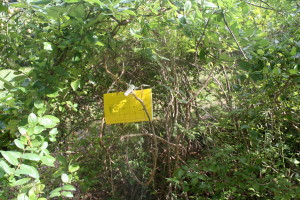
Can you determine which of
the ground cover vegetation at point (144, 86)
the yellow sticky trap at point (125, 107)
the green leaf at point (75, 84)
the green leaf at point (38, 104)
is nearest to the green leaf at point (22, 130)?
the ground cover vegetation at point (144, 86)

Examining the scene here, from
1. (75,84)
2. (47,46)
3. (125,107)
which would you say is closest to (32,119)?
(47,46)

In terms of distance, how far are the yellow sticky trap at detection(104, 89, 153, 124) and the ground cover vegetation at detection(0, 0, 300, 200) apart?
0.08 m

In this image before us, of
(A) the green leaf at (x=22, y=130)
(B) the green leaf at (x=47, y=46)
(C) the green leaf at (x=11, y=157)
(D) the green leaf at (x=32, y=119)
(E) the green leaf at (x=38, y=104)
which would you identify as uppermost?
(B) the green leaf at (x=47, y=46)

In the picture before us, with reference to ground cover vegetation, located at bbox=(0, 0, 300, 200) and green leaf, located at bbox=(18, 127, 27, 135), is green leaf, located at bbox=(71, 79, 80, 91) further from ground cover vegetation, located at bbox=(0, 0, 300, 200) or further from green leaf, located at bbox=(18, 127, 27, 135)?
green leaf, located at bbox=(18, 127, 27, 135)

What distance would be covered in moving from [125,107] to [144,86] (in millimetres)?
443

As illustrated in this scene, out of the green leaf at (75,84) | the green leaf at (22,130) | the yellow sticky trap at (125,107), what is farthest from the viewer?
the yellow sticky trap at (125,107)

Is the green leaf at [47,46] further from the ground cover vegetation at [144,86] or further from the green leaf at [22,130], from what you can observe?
the green leaf at [22,130]

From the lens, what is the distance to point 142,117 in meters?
1.82

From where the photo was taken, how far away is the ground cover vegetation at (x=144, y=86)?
1.37 meters

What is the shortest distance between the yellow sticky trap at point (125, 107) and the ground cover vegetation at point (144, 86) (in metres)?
0.08

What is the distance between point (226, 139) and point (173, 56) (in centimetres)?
86

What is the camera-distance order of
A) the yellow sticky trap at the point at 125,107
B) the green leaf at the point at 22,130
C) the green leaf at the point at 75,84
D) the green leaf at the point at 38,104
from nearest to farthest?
the green leaf at the point at 22,130
the green leaf at the point at 38,104
the green leaf at the point at 75,84
the yellow sticky trap at the point at 125,107

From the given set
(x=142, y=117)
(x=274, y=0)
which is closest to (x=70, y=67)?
(x=142, y=117)

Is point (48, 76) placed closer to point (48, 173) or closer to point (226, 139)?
point (48, 173)
